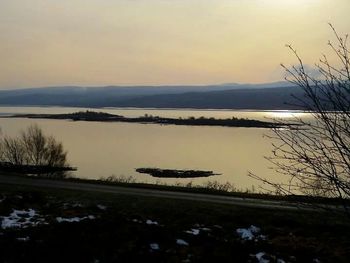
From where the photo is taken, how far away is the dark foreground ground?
1205 cm

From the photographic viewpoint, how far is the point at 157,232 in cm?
1348

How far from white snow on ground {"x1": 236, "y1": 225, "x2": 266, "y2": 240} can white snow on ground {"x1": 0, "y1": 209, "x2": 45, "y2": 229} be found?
17.4ft

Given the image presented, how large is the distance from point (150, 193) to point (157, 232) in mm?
8348

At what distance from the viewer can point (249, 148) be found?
228 feet

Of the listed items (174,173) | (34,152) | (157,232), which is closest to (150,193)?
(157,232)

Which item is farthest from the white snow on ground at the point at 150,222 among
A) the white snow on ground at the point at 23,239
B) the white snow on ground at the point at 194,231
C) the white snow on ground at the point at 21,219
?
the white snow on ground at the point at 23,239

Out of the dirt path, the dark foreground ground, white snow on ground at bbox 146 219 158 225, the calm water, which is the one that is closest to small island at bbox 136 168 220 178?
the calm water

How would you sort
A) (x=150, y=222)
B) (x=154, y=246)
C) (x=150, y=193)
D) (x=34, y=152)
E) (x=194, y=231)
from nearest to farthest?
(x=154, y=246)
(x=194, y=231)
(x=150, y=222)
(x=150, y=193)
(x=34, y=152)

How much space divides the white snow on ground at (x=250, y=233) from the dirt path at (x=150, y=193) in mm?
3118

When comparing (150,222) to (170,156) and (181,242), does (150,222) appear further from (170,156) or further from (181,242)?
(170,156)

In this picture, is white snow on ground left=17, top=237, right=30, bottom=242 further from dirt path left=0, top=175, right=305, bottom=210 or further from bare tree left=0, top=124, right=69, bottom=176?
bare tree left=0, top=124, right=69, bottom=176

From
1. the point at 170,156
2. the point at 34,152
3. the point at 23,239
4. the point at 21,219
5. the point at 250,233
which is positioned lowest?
the point at 170,156

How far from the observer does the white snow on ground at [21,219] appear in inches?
519

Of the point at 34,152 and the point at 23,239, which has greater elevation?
the point at 23,239
